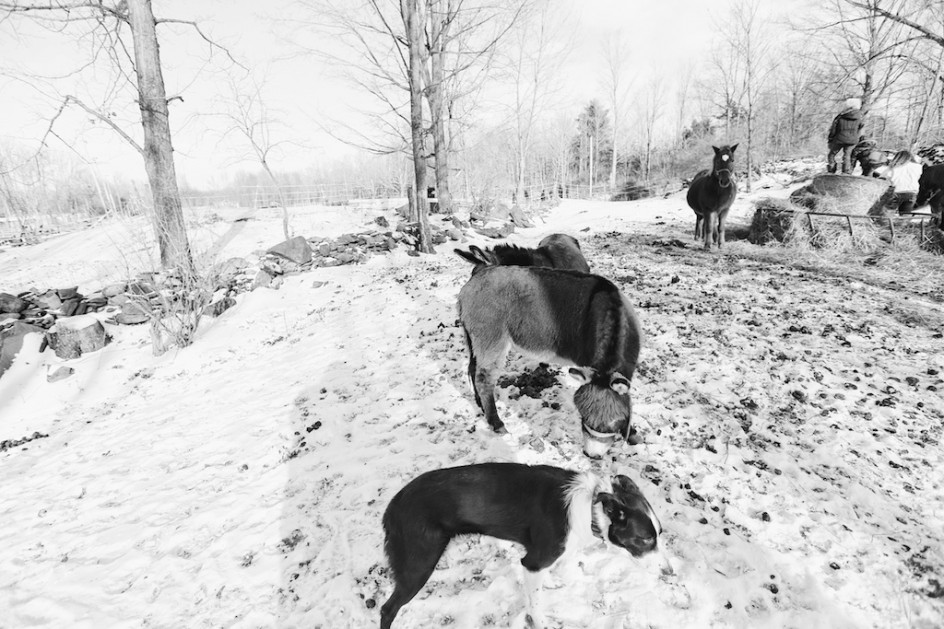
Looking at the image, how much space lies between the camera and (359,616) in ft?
9.16

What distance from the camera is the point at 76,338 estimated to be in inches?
355

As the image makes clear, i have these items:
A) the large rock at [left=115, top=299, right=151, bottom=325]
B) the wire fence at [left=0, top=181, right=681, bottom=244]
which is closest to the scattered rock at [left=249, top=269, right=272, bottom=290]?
the large rock at [left=115, top=299, right=151, bottom=325]

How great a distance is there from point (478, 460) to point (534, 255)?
145 inches

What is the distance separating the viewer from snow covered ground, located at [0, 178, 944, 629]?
2729 millimetres

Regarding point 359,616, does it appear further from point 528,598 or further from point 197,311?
point 197,311

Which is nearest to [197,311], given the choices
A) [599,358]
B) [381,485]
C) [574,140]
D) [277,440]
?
[277,440]

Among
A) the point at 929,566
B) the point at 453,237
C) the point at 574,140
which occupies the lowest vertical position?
the point at 929,566

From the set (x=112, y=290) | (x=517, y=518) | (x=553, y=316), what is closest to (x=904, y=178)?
(x=553, y=316)

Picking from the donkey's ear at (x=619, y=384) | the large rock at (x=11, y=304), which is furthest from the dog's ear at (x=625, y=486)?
the large rock at (x=11, y=304)

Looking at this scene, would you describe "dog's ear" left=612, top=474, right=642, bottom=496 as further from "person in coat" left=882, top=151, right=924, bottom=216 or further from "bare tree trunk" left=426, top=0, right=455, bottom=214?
"bare tree trunk" left=426, top=0, right=455, bottom=214

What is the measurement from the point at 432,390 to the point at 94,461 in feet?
15.4

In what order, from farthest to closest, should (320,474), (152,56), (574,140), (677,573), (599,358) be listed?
(574,140)
(152,56)
(320,474)
(599,358)
(677,573)

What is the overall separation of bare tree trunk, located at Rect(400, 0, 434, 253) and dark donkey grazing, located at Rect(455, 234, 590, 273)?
23.8ft

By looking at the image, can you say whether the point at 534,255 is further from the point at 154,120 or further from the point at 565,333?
the point at 154,120
